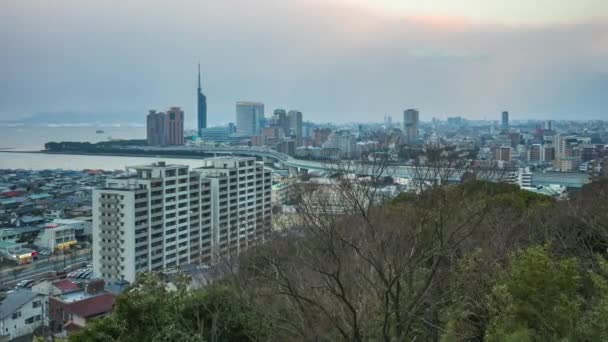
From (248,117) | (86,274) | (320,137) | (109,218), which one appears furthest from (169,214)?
(248,117)

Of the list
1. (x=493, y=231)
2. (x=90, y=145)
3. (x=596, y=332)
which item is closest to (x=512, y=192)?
(x=493, y=231)

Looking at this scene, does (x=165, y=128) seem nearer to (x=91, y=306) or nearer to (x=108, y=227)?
(x=108, y=227)

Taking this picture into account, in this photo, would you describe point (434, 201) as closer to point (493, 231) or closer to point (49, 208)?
point (493, 231)

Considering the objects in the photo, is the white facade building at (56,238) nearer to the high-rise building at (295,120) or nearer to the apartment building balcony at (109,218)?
the apartment building balcony at (109,218)

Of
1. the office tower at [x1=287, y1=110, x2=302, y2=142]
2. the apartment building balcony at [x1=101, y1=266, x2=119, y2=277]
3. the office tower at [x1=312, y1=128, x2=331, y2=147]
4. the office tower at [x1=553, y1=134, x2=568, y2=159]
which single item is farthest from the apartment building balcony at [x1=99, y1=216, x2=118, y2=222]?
the office tower at [x1=287, y1=110, x2=302, y2=142]

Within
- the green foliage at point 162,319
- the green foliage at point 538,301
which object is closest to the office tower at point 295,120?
the green foliage at point 162,319

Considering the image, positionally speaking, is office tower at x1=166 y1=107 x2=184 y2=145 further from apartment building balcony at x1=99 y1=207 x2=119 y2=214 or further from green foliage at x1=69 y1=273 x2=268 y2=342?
green foliage at x1=69 y1=273 x2=268 y2=342

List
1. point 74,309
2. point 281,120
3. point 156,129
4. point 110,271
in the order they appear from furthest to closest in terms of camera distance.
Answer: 1. point 281,120
2. point 156,129
3. point 110,271
4. point 74,309
